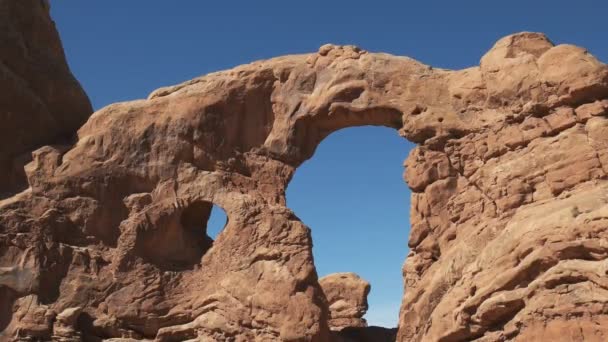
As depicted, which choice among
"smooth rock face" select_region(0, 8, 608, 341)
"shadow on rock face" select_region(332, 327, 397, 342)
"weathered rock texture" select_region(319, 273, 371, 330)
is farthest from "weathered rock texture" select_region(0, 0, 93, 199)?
"weathered rock texture" select_region(319, 273, 371, 330)

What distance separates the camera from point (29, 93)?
1969cm

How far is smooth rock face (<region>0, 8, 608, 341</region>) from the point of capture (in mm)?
15891

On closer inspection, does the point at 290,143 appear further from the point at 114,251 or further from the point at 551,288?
the point at 551,288

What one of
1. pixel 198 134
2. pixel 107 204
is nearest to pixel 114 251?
pixel 107 204

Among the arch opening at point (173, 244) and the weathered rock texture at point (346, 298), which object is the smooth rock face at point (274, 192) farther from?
the weathered rock texture at point (346, 298)

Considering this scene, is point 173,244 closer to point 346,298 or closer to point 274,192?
point 274,192

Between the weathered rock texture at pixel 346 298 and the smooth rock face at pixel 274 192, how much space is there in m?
7.78

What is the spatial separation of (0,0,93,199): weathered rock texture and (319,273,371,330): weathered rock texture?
10210mm

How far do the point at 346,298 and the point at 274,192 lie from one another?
8.50 metres

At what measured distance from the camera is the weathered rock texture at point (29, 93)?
757 inches

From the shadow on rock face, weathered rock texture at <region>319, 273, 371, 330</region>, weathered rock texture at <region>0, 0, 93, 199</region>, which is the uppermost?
weathered rock texture at <region>0, 0, 93, 199</region>

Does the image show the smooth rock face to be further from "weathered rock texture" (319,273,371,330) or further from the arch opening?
"weathered rock texture" (319,273,371,330)

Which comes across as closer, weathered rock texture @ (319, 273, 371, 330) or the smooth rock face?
the smooth rock face

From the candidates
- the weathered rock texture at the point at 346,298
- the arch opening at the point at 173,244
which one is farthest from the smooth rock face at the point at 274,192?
→ the weathered rock texture at the point at 346,298
